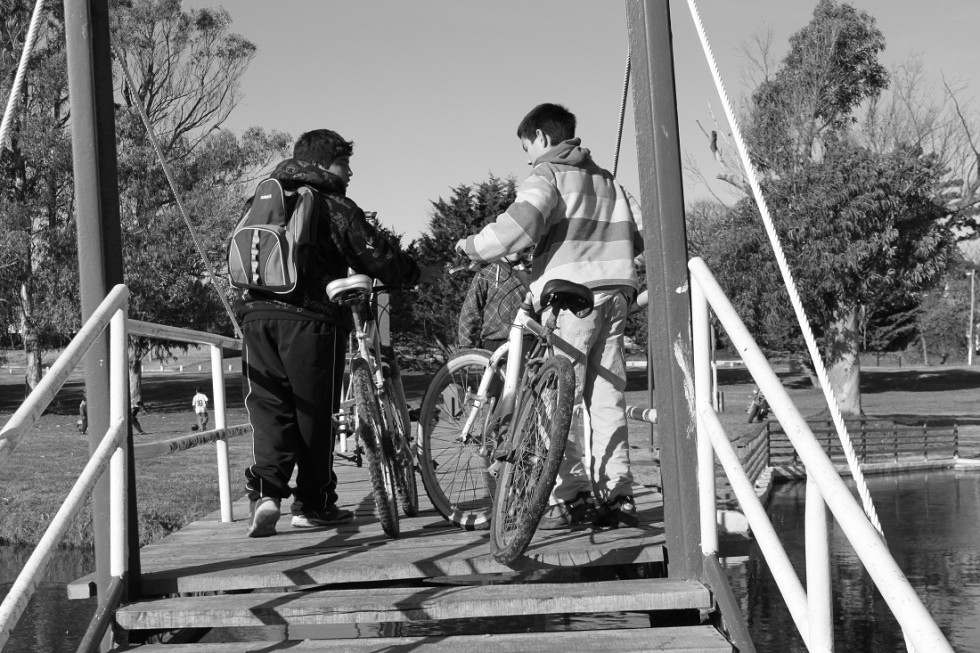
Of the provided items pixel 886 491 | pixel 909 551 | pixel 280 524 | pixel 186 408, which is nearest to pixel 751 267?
pixel 886 491

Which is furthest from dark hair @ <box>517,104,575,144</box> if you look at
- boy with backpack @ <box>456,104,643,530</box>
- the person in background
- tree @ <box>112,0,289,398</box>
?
tree @ <box>112,0,289,398</box>

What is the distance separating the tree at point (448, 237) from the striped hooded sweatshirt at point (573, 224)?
146 feet

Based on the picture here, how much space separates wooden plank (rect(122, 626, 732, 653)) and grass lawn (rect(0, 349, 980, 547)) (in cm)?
897

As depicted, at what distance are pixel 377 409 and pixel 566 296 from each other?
38.4 inches

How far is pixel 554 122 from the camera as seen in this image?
4637mm

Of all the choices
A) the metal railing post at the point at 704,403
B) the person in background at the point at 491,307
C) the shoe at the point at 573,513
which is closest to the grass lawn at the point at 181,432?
the person in background at the point at 491,307

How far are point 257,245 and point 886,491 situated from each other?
1089 inches

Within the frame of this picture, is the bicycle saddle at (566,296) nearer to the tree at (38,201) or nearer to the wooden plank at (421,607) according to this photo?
the wooden plank at (421,607)

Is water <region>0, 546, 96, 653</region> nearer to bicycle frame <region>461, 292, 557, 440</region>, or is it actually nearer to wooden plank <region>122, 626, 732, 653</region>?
bicycle frame <region>461, 292, 557, 440</region>

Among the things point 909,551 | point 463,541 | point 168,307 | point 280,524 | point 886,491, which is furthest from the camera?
point 168,307

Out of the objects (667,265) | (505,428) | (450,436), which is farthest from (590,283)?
(450,436)

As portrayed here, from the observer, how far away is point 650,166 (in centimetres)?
371

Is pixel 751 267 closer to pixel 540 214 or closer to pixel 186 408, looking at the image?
pixel 186 408

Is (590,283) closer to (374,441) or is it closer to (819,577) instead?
(374,441)
